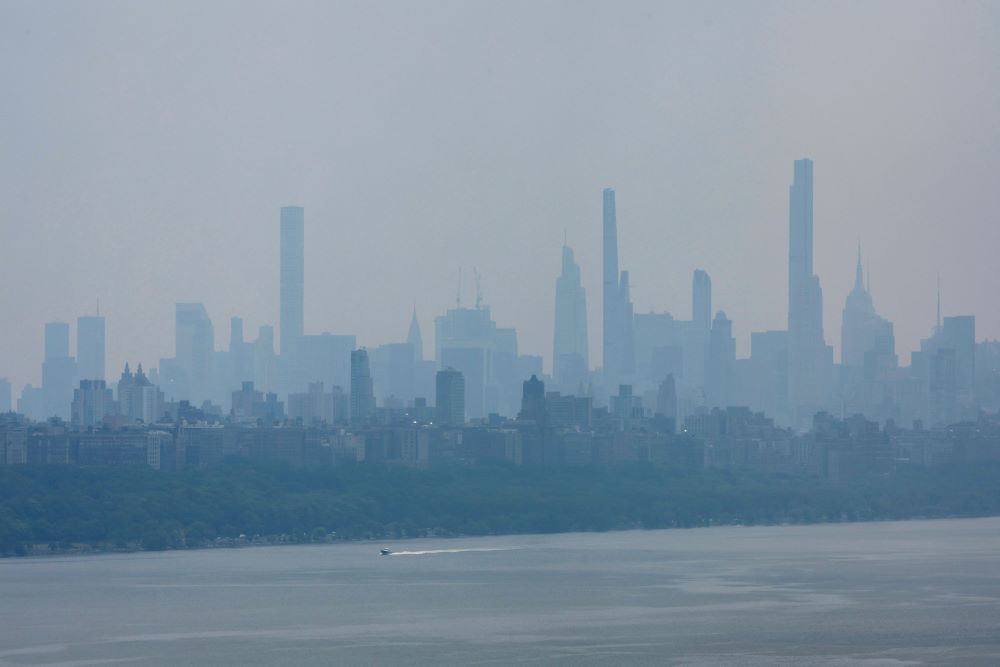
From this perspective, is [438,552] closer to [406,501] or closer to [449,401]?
[406,501]

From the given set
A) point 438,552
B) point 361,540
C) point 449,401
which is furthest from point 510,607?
point 449,401

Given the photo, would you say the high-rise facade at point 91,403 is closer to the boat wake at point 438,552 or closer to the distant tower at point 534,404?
the distant tower at point 534,404

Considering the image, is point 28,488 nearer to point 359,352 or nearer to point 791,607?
point 791,607

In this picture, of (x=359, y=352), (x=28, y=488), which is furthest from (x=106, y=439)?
(x=359, y=352)

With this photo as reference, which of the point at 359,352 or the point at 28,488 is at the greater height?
the point at 359,352

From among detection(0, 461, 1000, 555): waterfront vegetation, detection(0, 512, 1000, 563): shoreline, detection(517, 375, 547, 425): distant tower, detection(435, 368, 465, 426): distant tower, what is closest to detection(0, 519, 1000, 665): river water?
detection(0, 512, 1000, 563): shoreline

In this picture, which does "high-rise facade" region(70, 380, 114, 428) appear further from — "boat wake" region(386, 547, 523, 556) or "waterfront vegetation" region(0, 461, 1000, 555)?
"boat wake" region(386, 547, 523, 556)
